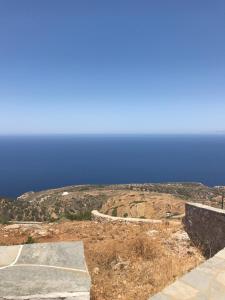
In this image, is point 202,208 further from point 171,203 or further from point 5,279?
point 171,203

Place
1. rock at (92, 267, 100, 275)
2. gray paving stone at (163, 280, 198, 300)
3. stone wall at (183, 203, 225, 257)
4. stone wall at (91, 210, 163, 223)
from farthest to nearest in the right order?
stone wall at (91, 210, 163, 223) → stone wall at (183, 203, 225, 257) → rock at (92, 267, 100, 275) → gray paving stone at (163, 280, 198, 300)

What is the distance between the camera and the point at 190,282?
194 inches

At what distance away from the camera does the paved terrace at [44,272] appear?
373cm

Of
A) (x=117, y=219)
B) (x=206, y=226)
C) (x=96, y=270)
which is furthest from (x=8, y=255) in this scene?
(x=117, y=219)

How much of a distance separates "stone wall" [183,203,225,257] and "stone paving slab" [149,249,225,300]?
3.93 meters

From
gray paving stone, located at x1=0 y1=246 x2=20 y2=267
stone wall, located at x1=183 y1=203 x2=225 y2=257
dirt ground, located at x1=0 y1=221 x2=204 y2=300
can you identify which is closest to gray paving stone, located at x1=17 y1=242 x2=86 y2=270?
gray paving stone, located at x1=0 y1=246 x2=20 y2=267

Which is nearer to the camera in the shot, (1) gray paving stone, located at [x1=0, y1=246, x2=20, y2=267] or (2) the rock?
(1) gray paving stone, located at [x1=0, y1=246, x2=20, y2=267]

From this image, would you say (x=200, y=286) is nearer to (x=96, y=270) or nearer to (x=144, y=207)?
Result: (x=96, y=270)

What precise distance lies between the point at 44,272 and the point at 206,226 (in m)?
6.87

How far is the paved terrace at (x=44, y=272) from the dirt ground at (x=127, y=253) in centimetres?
159

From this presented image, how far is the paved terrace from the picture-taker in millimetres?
3733

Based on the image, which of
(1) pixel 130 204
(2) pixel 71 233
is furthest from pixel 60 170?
(2) pixel 71 233

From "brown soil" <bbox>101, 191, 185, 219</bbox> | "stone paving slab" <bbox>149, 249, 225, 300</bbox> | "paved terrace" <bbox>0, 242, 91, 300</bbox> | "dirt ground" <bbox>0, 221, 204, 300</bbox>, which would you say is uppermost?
"paved terrace" <bbox>0, 242, 91, 300</bbox>

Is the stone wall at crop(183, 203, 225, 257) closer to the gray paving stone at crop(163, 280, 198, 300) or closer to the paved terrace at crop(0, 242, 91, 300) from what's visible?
the gray paving stone at crop(163, 280, 198, 300)
